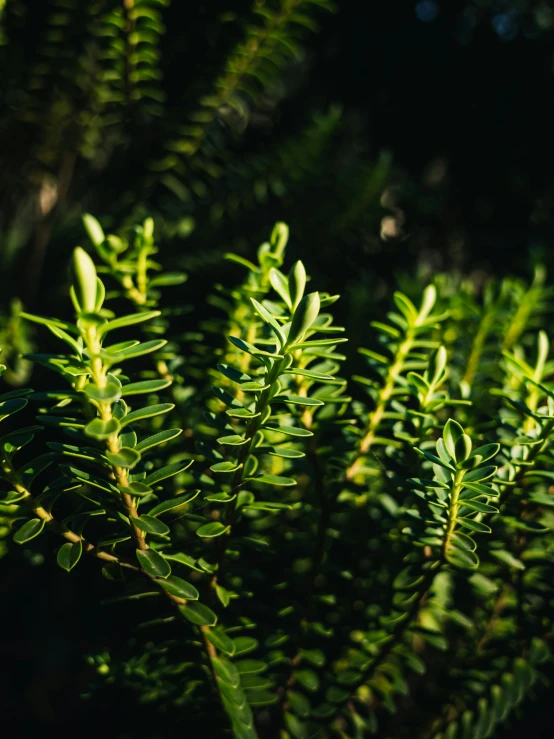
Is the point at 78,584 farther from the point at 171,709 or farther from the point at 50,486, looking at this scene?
the point at 50,486

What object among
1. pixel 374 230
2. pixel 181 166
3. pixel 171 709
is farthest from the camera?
pixel 374 230

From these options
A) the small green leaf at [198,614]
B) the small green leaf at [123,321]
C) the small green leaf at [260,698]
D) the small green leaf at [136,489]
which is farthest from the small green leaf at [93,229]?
the small green leaf at [260,698]

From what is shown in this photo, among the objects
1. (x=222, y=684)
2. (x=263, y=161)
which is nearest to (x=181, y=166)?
(x=263, y=161)

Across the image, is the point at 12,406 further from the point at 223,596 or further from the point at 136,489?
the point at 223,596

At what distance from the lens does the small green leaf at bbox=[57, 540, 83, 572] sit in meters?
0.47

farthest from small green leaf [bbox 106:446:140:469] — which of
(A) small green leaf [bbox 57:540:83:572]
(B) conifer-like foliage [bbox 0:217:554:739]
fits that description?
(A) small green leaf [bbox 57:540:83:572]

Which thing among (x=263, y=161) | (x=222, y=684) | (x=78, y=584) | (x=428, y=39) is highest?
(x=428, y=39)

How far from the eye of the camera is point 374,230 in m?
1.25

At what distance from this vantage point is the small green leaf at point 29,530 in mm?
465

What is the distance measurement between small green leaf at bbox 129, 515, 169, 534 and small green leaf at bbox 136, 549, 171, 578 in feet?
0.10

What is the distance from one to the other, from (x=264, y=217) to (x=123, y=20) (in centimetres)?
45

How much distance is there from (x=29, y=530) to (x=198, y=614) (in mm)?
173

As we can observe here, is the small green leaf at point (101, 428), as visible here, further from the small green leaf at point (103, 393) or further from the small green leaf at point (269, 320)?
the small green leaf at point (269, 320)

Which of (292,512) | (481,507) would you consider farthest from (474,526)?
(292,512)
